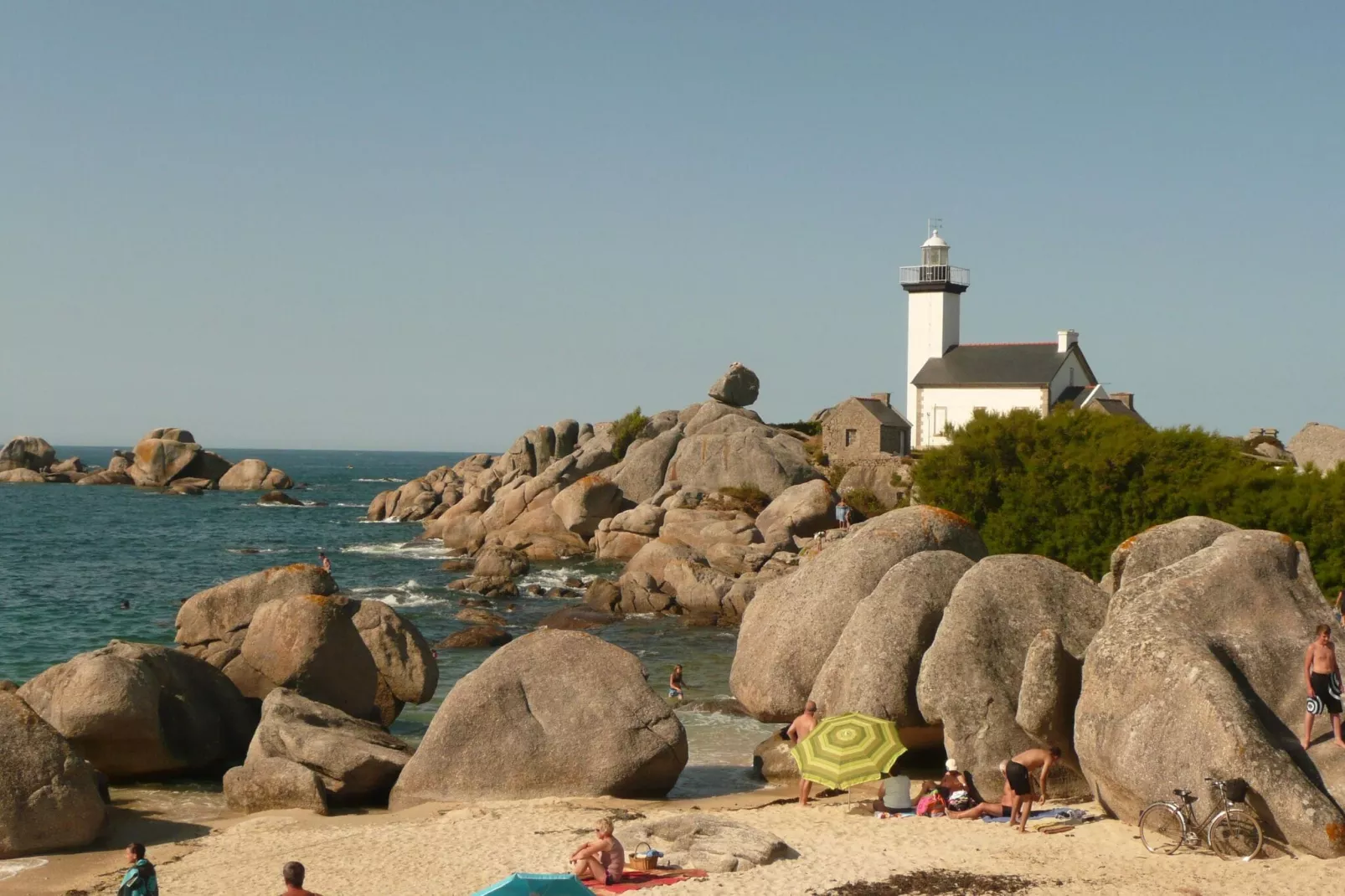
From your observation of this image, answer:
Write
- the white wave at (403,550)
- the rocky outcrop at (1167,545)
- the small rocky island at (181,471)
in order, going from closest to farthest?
the rocky outcrop at (1167,545), the white wave at (403,550), the small rocky island at (181,471)

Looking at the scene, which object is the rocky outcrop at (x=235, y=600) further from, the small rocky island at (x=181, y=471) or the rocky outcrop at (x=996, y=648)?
the small rocky island at (x=181, y=471)

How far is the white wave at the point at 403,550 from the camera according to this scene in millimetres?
62422

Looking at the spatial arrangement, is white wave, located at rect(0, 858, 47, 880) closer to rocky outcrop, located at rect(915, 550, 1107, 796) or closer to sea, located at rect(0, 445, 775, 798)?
sea, located at rect(0, 445, 775, 798)

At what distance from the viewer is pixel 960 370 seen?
65.1 meters

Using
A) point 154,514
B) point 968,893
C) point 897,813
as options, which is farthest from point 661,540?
point 154,514

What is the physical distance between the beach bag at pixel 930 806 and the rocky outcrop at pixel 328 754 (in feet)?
25.5

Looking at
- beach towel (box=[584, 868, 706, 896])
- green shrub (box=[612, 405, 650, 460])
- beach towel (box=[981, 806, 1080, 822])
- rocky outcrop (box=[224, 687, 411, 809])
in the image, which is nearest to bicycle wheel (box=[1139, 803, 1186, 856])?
beach towel (box=[981, 806, 1080, 822])

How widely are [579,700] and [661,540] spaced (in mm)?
29580

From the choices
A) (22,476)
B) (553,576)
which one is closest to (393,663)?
(553,576)

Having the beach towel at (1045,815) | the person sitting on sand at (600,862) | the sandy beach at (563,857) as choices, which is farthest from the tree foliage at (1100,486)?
the person sitting on sand at (600,862)

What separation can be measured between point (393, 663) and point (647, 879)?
37.1ft

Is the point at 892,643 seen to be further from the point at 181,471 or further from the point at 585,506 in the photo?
the point at 181,471

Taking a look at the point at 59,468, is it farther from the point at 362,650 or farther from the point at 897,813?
the point at 897,813

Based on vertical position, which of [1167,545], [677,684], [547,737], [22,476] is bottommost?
[677,684]
